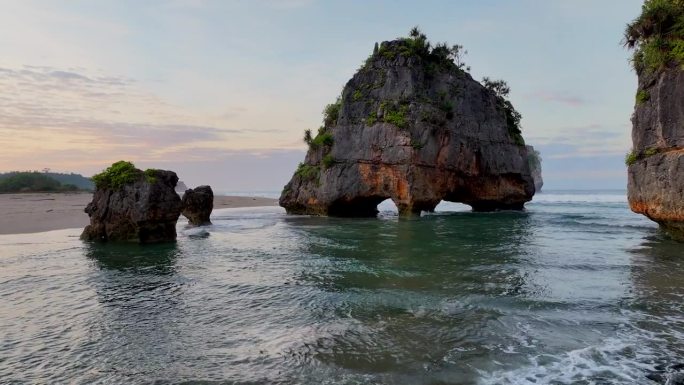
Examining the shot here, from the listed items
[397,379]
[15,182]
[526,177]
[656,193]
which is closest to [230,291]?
[397,379]

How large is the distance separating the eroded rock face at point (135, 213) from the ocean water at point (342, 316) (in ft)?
10.8

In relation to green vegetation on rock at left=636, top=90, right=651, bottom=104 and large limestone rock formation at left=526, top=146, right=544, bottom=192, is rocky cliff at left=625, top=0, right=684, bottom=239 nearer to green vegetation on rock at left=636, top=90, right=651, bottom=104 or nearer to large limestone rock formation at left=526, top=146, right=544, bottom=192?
green vegetation on rock at left=636, top=90, right=651, bottom=104

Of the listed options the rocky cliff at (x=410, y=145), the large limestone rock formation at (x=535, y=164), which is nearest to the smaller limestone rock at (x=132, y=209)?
the rocky cliff at (x=410, y=145)

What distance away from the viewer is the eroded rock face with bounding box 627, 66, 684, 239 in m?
16.4

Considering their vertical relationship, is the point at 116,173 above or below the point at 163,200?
above

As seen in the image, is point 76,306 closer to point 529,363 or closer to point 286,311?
point 286,311

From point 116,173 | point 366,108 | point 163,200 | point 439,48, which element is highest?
point 439,48

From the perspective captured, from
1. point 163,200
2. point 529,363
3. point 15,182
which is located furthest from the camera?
point 15,182

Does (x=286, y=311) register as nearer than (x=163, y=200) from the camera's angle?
Yes

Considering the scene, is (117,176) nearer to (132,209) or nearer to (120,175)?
(120,175)

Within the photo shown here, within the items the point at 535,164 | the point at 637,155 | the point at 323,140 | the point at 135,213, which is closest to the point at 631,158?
the point at 637,155

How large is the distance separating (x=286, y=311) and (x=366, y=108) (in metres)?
32.6

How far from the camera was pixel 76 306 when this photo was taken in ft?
31.1

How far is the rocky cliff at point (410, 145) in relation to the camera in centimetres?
3653
